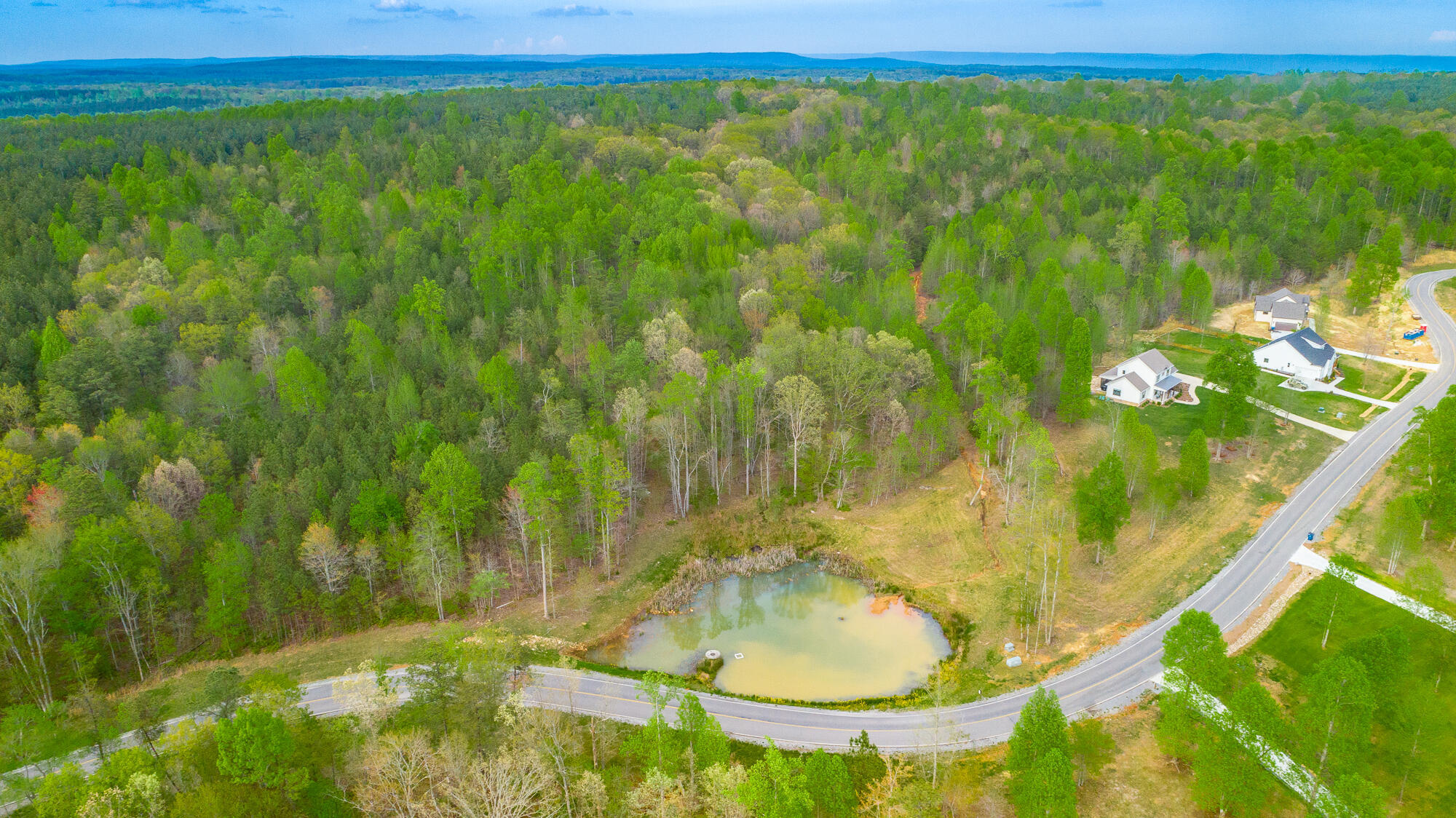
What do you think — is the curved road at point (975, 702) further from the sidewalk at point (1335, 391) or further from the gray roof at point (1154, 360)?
the sidewalk at point (1335, 391)

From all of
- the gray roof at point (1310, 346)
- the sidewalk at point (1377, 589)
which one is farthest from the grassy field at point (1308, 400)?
the sidewalk at point (1377, 589)

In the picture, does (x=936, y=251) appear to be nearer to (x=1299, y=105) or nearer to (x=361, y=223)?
(x=361, y=223)

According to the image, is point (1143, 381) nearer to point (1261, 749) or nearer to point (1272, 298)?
point (1272, 298)

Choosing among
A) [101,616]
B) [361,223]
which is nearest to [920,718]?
[101,616]

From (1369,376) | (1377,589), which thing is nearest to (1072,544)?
(1377,589)

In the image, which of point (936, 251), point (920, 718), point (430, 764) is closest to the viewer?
point (430, 764)

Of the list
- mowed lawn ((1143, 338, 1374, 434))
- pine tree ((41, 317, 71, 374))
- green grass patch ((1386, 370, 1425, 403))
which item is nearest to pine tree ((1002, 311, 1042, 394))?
mowed lawn ((1143, 338, 1374, 434))

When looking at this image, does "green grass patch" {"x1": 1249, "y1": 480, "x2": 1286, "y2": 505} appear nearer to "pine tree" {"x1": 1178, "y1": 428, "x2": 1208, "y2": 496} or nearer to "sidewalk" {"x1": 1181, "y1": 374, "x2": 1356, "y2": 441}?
"pine tree" {"x1": 1178, "y1": 428, "x2": 1208, "y2": 496}
